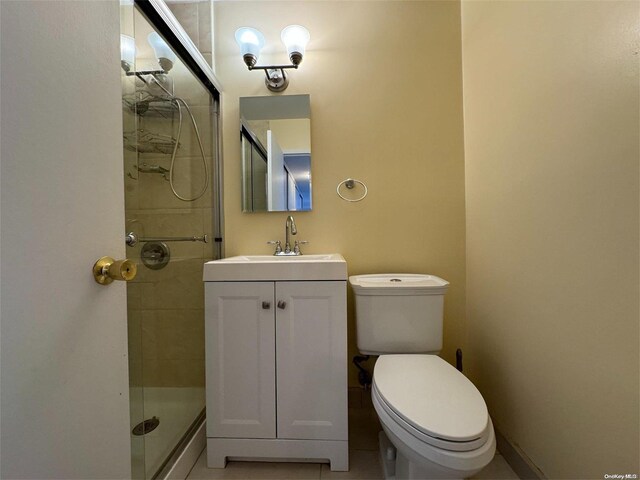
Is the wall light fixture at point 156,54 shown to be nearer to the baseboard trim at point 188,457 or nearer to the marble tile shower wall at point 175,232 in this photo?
the marble tile shower wall at point 175,232

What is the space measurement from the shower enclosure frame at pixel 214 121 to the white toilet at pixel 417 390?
802mm

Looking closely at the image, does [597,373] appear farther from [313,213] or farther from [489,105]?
[313,213]

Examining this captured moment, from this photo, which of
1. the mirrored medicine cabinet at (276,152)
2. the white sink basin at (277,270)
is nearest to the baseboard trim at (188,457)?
the white sink basin at (277,270)

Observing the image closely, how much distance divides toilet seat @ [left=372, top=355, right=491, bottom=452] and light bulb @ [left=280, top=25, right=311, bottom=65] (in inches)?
59.5

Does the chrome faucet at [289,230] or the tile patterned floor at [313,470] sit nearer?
the tile patterned floor at [313,470]

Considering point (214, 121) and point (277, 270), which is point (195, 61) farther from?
point (277, 270)

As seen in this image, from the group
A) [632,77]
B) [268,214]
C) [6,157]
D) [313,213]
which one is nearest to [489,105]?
[632,77]

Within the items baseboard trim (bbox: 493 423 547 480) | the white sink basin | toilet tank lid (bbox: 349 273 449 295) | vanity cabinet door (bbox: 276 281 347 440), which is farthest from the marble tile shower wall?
baseboard trim (bbox: 493 423 547 480)

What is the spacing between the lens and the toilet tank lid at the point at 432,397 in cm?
69

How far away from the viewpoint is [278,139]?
1.47 m

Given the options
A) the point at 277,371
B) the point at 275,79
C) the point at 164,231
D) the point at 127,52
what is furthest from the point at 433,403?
the point at 275,79

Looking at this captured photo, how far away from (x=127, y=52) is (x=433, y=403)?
153 cm

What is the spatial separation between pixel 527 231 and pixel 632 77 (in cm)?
50

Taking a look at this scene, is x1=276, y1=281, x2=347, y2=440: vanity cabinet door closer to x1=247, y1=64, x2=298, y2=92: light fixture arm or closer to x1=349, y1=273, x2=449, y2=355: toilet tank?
x1=349, y1=273, x2=449, y2=355: toilet tank
